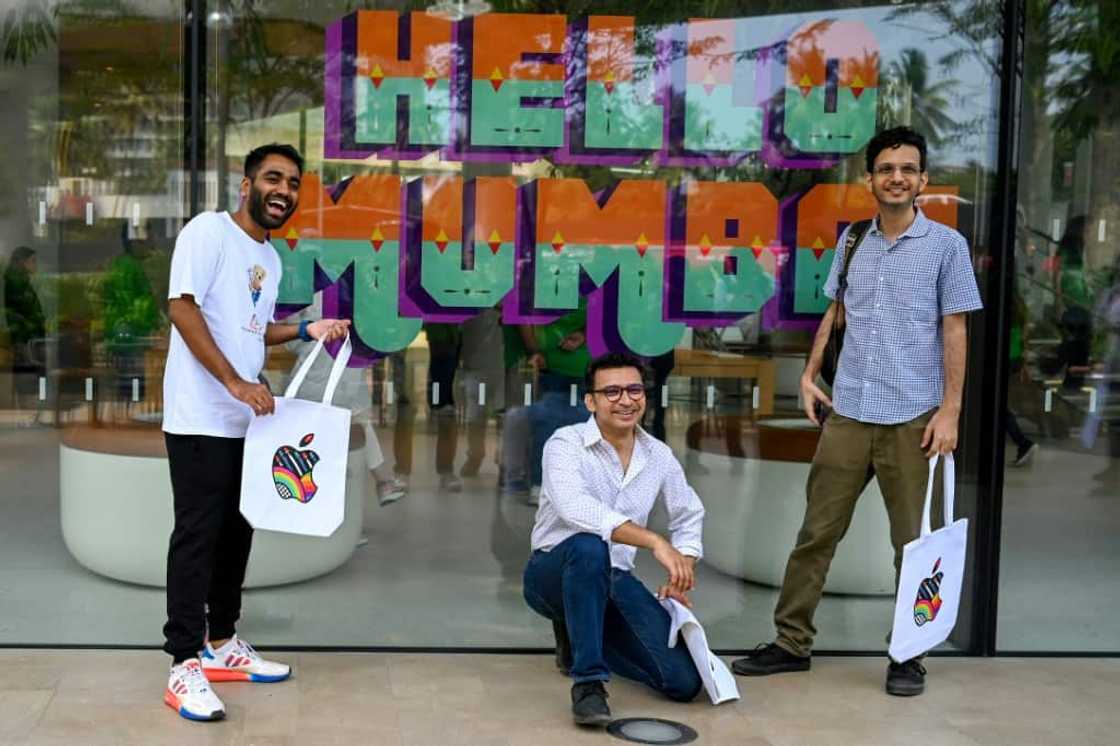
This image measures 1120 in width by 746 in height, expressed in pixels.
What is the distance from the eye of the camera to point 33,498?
17.1 feet

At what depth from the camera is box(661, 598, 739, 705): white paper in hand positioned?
14.9 ft

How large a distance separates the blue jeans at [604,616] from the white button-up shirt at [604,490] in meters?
0.08

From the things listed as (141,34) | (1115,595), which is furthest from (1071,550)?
(141,34)

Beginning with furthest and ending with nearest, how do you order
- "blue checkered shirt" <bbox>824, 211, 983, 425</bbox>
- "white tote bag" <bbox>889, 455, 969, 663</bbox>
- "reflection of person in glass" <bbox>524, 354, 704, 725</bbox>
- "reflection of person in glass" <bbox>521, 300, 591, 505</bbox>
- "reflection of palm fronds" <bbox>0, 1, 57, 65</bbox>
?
"reflection of person in glass" <bbox>521, 300, 591, 505</bbox> < "reflection of palm fronds" <bbox>0, 1, 57, 65</bbox> < "blue checkered shirt" <bbox>824, 211, 983, 425</bbox> < "white tote bag" <bbox>889, 455, 969, 663</bbox> < "reflection of person in glass" <bbox>524, 354, 704, 725</bbox>

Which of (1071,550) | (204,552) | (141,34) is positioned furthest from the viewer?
(1071,550)

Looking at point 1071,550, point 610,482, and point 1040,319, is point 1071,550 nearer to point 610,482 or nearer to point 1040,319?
point 1040,319

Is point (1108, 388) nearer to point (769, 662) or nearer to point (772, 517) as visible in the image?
point (772, 517)

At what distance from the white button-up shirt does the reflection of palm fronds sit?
94.2 inches

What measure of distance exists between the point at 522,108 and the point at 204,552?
199cm

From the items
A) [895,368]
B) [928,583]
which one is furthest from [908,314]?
[928,583]

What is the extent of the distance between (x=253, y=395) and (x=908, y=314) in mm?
2173

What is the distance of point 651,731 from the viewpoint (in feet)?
14.3

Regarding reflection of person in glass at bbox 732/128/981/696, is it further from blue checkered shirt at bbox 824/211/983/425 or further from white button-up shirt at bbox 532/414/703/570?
white button-up shirt at bbox 532/414/703/570

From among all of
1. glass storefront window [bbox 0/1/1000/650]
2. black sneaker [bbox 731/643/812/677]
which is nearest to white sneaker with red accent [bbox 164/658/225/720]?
glass storefront window [bbox 0/1/1000/650]
